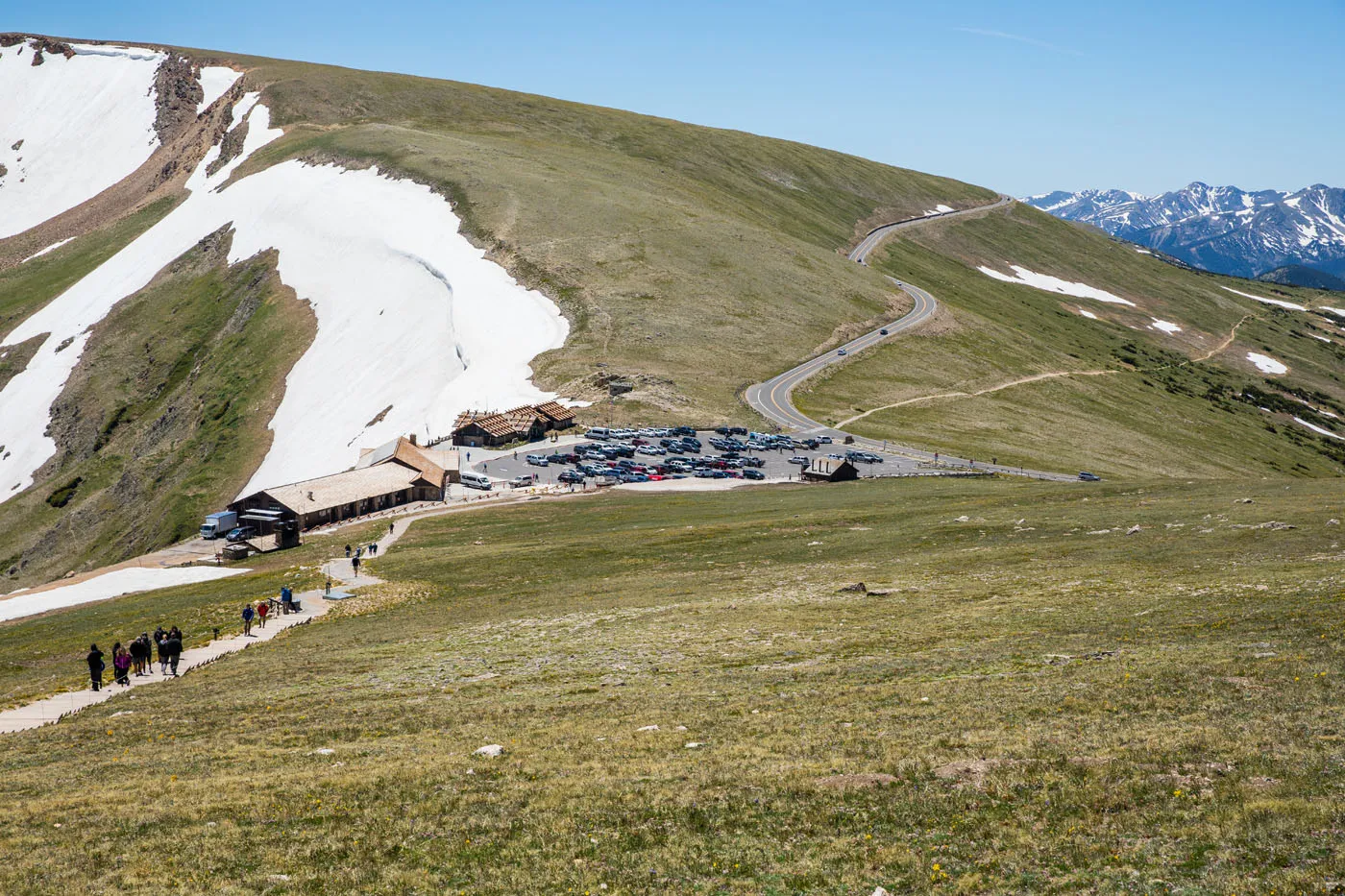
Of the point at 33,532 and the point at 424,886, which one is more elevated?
the point at 424,886

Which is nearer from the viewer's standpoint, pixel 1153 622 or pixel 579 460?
pixel 1153 622

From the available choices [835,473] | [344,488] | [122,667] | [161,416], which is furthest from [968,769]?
[161,416]

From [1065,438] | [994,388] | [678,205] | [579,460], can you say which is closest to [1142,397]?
[994,388]

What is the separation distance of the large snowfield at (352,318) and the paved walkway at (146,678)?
58.9 metres

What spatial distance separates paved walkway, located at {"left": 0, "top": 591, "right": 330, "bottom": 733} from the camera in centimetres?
3269

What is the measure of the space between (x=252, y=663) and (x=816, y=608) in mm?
21681

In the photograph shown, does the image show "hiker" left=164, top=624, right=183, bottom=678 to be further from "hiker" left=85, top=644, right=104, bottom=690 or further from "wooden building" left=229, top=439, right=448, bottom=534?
"wooden building" left=229, top=439, right=448, bottom=534

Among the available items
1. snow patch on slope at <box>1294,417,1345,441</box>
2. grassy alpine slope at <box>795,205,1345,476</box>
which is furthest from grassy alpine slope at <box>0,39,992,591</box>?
snow patch on slope at <box>1294,417,1345,441</box>

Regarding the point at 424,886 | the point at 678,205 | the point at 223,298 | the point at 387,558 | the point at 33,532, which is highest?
the point at 678,205

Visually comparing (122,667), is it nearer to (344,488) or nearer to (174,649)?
(174,649)

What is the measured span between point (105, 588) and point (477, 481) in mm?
31532

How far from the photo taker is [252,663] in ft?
129

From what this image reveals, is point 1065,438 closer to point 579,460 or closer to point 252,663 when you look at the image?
point 579,460

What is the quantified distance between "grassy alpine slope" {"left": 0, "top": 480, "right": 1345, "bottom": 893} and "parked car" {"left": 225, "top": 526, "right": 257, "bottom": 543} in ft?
103
